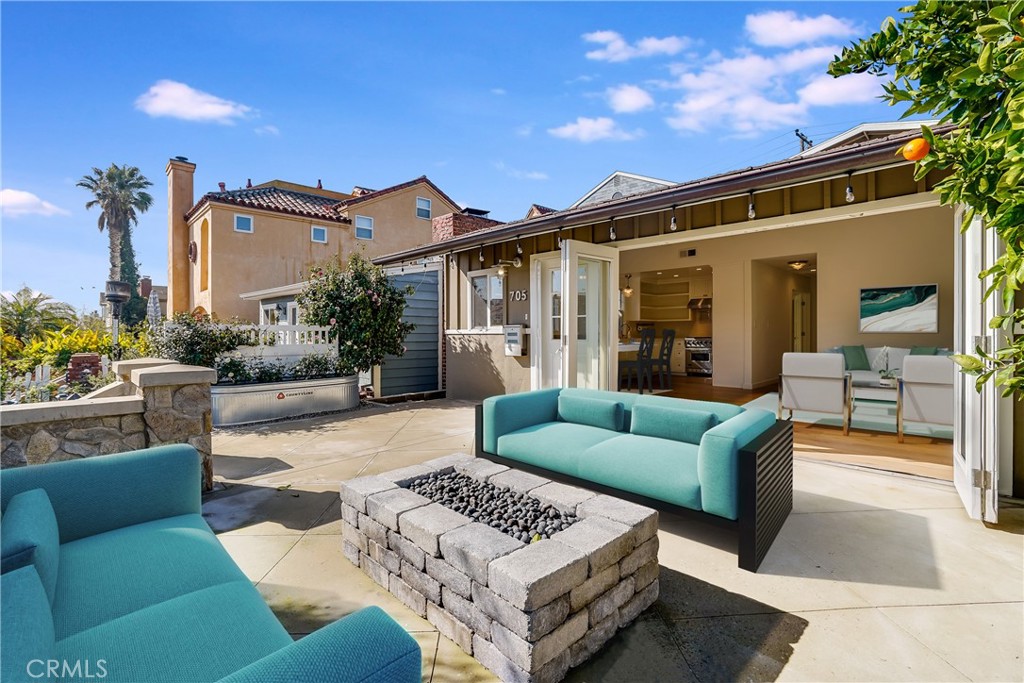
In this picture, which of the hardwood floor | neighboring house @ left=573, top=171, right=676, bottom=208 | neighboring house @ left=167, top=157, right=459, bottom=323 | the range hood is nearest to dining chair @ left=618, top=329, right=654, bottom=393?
the hardwood floor

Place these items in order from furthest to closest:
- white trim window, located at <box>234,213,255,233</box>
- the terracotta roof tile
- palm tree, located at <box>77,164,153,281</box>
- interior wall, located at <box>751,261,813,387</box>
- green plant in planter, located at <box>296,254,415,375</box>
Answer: palm tree, located at <box>77,164,153,281</box>, white trim window, located at <box>234,213,255,233</box>, the terracotta roof tile, interior wall, located at <box>751,261,813,387</box>, green plant in planter, located at <box>296,254,415,375</box>

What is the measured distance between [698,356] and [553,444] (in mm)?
9618

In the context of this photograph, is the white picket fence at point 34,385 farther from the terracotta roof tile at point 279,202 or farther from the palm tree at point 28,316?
the terracotta roof tile at point 279,202

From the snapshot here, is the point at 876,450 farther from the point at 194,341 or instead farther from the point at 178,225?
the point at 178,225

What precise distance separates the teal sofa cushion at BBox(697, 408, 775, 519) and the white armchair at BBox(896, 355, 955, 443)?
351 cm

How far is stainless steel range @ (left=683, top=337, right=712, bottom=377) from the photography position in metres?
11.8

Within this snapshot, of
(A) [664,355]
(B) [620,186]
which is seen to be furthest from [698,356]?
(B) [620,186]

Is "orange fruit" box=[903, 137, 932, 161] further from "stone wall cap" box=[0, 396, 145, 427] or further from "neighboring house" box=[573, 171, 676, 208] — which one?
"neighboring house" box=[573, 171, 676, 208]

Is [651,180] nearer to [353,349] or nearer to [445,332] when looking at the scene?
[445,332]

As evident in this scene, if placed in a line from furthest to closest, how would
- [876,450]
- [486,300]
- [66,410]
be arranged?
[486,300] < [876,450] < [66,410]

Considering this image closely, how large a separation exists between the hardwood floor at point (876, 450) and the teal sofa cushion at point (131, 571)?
4860 millimetres

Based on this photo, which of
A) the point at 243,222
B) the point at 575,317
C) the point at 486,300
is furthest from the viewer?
the point at 243,222

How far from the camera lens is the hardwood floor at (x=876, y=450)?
4.12 m
